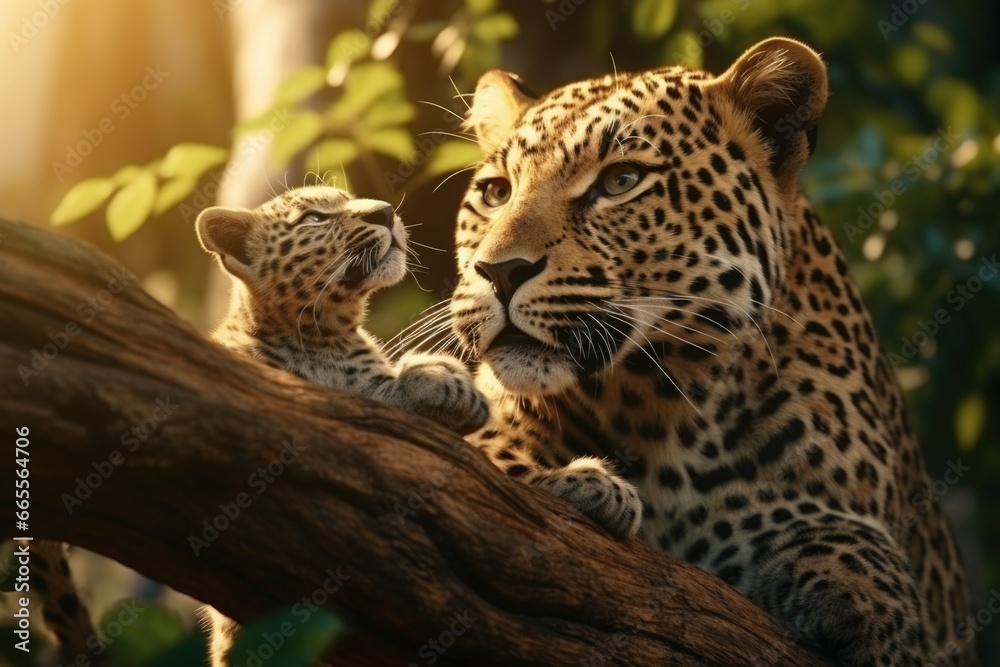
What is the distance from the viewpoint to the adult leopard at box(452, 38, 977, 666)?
4.73m

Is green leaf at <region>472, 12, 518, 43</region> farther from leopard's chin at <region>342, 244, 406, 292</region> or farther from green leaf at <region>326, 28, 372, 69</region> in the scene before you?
leopard's chin at <region>342, 244, 406, 292</region>

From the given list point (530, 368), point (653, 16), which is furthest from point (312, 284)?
point (653, 16)

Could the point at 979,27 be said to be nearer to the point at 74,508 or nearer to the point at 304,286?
the point at 304,286

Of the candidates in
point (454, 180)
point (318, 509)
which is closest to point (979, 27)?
point (454, 180)

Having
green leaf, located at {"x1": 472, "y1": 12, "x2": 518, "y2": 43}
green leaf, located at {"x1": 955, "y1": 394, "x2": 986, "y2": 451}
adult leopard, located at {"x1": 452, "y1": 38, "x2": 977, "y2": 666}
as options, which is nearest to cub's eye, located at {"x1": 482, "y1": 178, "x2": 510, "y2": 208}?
adult leopard, located at {"x1": 452, "y1": 38, "x2": 977, "y2": 666}

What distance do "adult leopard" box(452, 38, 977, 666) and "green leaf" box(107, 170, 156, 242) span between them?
1.55 meters

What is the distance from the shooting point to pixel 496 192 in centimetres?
542

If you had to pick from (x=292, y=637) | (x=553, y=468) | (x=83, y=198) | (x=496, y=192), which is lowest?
(x=553, y=468)

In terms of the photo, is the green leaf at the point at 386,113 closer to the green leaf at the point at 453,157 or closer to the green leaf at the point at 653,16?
the green leaf at the point at 453,157

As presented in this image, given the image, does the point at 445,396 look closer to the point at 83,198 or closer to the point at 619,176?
the point at 619,176

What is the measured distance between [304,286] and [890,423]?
9.15 ft

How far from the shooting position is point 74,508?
323cm

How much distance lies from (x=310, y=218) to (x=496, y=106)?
125 cm

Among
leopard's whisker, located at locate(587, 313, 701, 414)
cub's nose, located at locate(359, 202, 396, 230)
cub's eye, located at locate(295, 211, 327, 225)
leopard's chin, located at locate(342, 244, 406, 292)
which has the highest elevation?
cub's eye, located at locate(295, 211, 327, 225)
